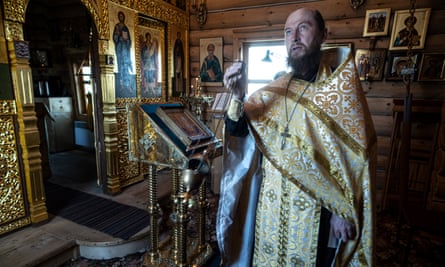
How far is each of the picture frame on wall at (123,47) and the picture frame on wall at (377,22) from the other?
118 inches

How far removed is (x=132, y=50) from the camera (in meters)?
3.30

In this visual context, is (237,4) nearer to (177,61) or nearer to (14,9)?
(177,61)

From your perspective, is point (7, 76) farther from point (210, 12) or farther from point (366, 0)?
point (366, 0)

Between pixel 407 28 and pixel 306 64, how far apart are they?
257cm

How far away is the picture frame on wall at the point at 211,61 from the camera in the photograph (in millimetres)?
4184

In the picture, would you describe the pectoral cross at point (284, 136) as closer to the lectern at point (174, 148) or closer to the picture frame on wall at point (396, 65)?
the lectern at point (174, 148)

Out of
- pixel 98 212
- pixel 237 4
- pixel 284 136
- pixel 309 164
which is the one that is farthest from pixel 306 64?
pixel 237 4

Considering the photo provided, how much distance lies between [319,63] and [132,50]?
274 centimetres

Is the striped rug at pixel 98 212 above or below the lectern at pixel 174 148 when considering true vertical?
below

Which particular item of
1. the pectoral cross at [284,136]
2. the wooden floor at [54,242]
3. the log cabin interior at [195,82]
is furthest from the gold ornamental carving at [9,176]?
the pectoral cross at [284,136]

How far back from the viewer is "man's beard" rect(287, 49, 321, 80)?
124 centimetres

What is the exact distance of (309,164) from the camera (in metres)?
1.21

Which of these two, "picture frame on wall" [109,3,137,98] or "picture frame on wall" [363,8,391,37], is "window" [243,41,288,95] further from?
"picture frame on wall" [109,3,137,98]

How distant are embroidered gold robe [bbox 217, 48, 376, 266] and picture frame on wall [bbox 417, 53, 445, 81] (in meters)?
2.48
